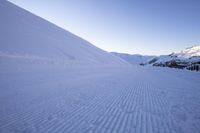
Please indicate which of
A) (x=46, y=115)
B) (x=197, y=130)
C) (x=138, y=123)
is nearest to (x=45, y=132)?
(x=46, y=115)

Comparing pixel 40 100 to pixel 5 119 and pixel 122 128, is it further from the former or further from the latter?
pixel 122 128

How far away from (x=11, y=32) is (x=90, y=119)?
1236 inches

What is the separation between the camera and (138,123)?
547cm

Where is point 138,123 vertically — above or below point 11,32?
below

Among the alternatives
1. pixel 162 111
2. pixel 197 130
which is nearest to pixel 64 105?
pixel 162 111

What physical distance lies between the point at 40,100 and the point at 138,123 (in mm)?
4368

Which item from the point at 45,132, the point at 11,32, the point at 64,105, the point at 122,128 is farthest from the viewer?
the point at 11,32

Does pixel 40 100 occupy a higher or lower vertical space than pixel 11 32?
lower

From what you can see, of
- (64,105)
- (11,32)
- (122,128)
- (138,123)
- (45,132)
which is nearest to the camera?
A: (45,132)

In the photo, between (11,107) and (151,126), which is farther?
(11,107)

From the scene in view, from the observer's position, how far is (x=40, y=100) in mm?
7355

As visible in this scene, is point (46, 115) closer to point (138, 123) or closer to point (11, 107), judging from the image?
point (11, 107)

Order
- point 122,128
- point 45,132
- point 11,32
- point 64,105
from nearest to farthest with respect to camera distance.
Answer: point 45,132
point 122,128
point 64,105
point 11,32

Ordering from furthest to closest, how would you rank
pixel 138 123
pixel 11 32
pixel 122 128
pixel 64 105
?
pixel 11 32 < pixel 64 105 < pixel 138 123 < pixel 122 128
